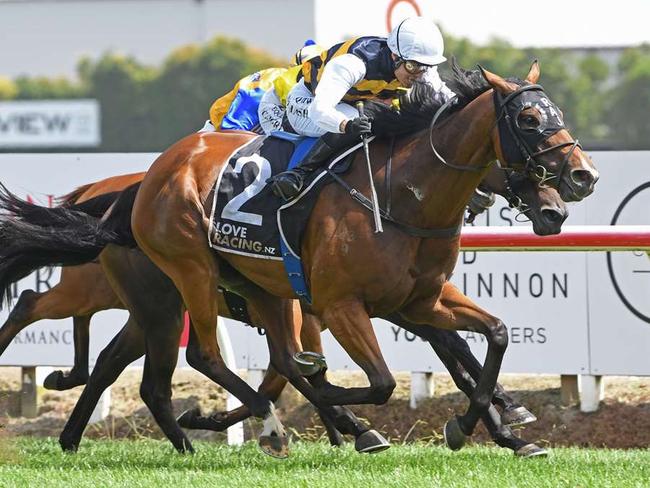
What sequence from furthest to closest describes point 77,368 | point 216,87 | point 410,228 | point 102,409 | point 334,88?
point 216,87, point 102,409, point 77,368, point 334,88, point 410,228

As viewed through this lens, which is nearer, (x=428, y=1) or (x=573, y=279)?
(x=573, y=279)

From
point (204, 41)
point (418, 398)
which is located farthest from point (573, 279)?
point (204, 41)

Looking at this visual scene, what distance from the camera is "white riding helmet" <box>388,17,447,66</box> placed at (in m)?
5.84

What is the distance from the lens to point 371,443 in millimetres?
5914

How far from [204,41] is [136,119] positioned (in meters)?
7.55

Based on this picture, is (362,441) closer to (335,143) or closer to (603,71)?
(335,143)

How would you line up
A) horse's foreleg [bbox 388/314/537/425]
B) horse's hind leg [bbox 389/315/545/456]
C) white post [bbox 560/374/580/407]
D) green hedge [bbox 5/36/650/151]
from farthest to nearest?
1. green hedge [bbox 5/36/650/151]
2. white post [bbox 560/374/580/407]
3. horse's foreleg [bbox 388/314/537/425]
4. horse's hind leg [bbox 389/315/545/456]

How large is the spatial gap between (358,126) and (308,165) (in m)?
0.36

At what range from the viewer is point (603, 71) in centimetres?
4041

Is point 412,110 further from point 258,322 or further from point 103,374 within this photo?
point 103,374

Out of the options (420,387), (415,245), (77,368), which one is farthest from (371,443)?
(420,387)

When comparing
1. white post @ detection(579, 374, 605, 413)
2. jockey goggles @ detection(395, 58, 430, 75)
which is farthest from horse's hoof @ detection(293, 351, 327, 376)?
white post @ detection(579, 374, 605, 413)

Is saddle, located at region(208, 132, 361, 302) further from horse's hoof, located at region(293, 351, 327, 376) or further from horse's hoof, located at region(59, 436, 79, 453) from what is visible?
horse's hoof, located at region(59, 436, 79, 453)

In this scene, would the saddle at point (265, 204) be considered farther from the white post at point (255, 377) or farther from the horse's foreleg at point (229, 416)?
the white post at point (255, 377)
